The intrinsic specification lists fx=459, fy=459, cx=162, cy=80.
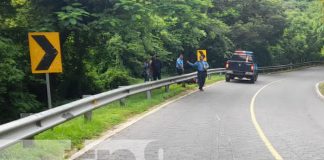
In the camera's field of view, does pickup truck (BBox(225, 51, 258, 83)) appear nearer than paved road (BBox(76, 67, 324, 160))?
No

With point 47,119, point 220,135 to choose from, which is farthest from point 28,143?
point 220,135

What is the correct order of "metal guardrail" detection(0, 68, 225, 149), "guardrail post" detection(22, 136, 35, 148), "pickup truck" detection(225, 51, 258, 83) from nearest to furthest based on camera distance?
"metal guardrail" detection(0, 68, 225, 149)
"guardrail post" detection(22, 136, 35, 148)
"pickup truck" detection(225, 51, 258, 83)

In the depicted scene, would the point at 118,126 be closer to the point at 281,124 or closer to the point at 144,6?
the point at 281,124

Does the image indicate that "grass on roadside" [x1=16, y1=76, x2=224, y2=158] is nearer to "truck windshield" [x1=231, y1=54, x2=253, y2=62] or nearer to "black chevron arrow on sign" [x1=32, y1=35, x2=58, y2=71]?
"black chevron arrow on sign" [x1=32, y1=35, x2=58, y2=71]

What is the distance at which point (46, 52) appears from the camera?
9.19 meters

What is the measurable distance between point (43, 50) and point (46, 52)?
0.28 feet

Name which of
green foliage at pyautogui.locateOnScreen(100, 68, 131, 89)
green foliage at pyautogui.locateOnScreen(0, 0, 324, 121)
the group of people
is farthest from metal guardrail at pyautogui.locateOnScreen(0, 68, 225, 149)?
green foliage at pyautogui.locateOnScreen(100, 68, 131, 89)

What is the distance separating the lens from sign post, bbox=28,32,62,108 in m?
9.07

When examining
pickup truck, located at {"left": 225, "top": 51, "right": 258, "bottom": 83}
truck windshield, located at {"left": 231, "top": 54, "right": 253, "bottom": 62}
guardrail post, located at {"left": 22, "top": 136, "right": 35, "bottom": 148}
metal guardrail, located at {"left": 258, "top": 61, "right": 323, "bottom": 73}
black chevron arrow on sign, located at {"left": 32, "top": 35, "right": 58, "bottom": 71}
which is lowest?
metal guardrail, located at {"left": 258, "top": 61, "right": 323, "bottom": 73}

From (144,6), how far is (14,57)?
17.7 feet

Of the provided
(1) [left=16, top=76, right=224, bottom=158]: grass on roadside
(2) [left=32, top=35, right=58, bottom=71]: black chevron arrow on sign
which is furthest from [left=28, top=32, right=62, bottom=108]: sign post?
(1) [left=16, top=76, right=224, bottom=158]: grass on roadside

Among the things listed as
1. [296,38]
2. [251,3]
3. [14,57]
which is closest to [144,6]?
[14,57]

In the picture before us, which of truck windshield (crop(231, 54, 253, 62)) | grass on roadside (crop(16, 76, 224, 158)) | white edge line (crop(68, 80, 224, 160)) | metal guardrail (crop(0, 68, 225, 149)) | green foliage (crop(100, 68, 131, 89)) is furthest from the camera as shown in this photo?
truck windshield (crop(231, 54, 253, 62))

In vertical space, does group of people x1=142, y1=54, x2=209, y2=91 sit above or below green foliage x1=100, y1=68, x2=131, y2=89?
above
